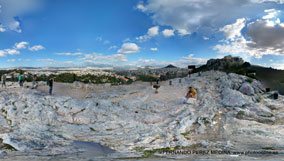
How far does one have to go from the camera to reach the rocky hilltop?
28078 millimetres

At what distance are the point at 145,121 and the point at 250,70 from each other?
34.5m

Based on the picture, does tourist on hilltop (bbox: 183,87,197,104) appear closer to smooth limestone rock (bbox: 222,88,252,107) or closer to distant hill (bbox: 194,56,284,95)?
smooth limestone rock (bbox: 222,88,252,107)

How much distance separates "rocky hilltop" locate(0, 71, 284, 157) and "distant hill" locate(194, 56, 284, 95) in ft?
40.1

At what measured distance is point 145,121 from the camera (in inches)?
1350

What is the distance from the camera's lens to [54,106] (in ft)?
120

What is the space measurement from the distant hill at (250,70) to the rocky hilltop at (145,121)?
40.1 feet

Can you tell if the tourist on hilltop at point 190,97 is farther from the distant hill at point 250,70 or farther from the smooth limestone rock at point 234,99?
the distant hill at point 250,70

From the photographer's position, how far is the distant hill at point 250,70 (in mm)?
57544

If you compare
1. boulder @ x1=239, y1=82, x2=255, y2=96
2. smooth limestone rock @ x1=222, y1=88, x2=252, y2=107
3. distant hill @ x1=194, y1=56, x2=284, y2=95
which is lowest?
smooth limestone rock @ x1=222, y1=88, x2=252, y2=107

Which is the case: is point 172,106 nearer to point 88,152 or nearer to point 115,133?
point 115,133

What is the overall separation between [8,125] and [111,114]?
29.6 ft

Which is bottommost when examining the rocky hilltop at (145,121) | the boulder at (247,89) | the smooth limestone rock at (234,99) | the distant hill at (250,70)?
the rocky hilltop at (145,121)

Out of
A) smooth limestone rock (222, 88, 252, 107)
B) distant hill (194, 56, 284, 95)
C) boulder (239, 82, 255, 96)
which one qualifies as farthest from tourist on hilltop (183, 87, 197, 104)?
distant hill (194, 56, 284, 95)

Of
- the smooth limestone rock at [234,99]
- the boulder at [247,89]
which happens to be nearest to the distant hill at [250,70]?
the boulder at [247,89]
